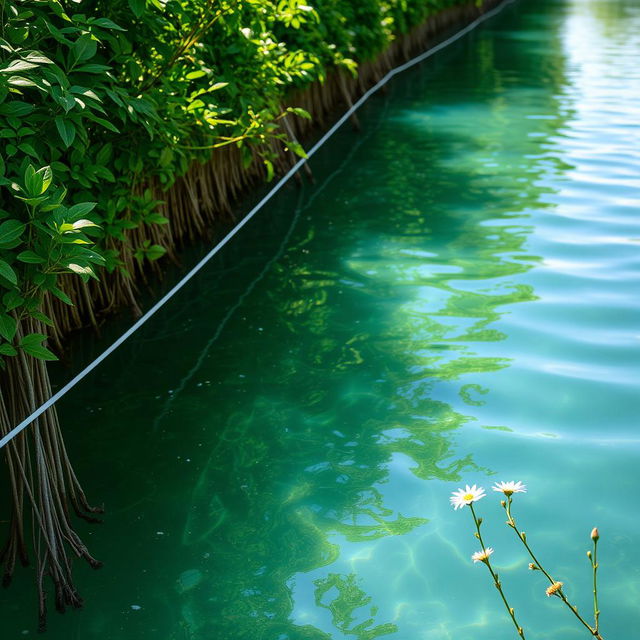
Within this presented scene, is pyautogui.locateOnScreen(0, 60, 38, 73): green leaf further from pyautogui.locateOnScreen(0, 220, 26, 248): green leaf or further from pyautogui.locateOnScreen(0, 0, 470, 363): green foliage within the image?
pyautogui.locateOnScreen(0, 220, 26, 248): green leaf

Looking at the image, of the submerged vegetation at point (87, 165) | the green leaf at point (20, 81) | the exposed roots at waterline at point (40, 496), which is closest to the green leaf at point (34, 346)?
the submerged vegetation at point (87, 165)

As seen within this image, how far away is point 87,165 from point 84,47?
0.63 meters

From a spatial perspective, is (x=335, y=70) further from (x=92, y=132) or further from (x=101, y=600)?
(x=101, y=600)

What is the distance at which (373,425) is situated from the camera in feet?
10.2

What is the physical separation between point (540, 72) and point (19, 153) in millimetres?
9118

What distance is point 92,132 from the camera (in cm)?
321

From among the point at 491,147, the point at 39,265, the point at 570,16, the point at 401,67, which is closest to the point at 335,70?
the point at 491,147

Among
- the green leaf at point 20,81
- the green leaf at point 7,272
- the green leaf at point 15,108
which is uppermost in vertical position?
the green leaf at point 20,81

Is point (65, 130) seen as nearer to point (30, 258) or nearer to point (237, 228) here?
point (30, 258)

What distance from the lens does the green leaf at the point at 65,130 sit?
2301 millimetres

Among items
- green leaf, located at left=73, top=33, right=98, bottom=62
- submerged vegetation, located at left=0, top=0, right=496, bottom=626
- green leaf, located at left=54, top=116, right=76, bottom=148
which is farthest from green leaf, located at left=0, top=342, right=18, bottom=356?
green leaf, located at left=73, top=33, right=98, bottom=62

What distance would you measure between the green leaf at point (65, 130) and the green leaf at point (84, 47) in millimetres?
173

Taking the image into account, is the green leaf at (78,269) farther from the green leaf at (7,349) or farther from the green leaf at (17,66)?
the green leaf at (17,66)

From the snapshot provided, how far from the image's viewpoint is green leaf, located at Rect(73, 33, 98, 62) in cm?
239
